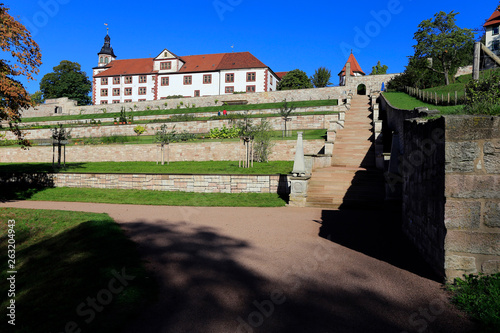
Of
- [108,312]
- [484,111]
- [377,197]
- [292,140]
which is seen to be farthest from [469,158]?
[292,140]

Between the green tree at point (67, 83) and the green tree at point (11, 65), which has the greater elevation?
the green tree at point (67, 83)

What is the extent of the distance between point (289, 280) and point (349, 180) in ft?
29.6

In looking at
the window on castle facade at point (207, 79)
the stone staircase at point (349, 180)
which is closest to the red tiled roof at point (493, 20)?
the window on castle facade at point (207, 79)

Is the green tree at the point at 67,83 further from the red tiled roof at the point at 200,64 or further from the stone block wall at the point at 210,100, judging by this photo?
the stone block wall at the point at 210,100

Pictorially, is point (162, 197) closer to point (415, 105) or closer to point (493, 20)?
point (415, 105)

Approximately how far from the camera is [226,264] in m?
5.68

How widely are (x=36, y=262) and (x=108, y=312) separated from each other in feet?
13.2

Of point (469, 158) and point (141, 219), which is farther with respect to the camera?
point (141, 219)

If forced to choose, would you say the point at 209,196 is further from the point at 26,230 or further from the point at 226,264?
the point at 226,264

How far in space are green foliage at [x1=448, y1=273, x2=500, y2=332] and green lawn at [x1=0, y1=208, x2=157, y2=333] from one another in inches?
164

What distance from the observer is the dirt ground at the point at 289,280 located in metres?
3.76

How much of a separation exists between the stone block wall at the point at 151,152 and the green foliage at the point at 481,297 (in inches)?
710

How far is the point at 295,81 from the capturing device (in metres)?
59.4

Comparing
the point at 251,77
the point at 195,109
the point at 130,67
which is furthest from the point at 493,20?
the point at 130,67
